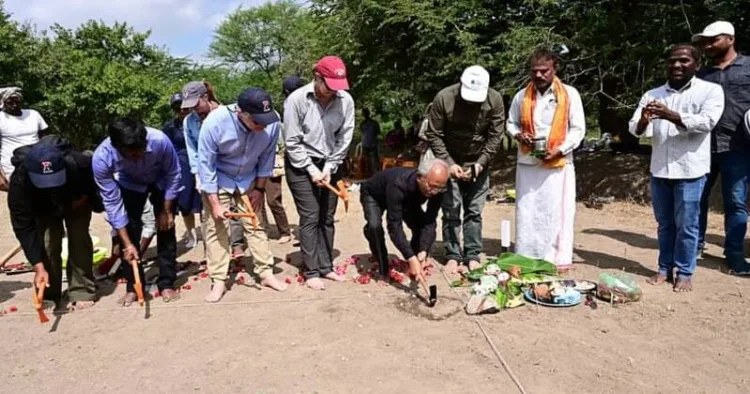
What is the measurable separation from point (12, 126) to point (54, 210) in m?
2.37

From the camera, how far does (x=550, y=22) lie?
1003 cm

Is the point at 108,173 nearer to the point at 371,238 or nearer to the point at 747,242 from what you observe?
the point at 371,238

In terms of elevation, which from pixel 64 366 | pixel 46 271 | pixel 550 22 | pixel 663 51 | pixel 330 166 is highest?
pixel 550 22

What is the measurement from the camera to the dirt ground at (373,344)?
3303mm

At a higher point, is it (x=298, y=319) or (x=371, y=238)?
(x=371, y=238)

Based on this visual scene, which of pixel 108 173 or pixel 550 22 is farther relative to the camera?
pixel 550 22

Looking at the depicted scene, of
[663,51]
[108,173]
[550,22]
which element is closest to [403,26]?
[550,22]

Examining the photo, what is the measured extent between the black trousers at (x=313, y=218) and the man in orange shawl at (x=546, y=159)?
1575 mm

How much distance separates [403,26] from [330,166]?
743cm

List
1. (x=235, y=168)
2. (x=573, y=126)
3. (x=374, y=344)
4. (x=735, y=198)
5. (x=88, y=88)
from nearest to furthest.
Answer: (x=374, y=344) → (x=235, y=168) → (x=573, y=126) → (x=735, y=198) → (x=88, y=88)

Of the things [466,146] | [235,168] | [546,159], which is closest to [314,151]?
[235,168]

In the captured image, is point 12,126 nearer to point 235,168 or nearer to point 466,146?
point 235,168

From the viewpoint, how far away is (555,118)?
188 inches

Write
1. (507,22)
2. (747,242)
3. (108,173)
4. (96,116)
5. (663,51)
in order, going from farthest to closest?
(96,116)
(507,22)
(663,51)
(747,242)
(108,173)
